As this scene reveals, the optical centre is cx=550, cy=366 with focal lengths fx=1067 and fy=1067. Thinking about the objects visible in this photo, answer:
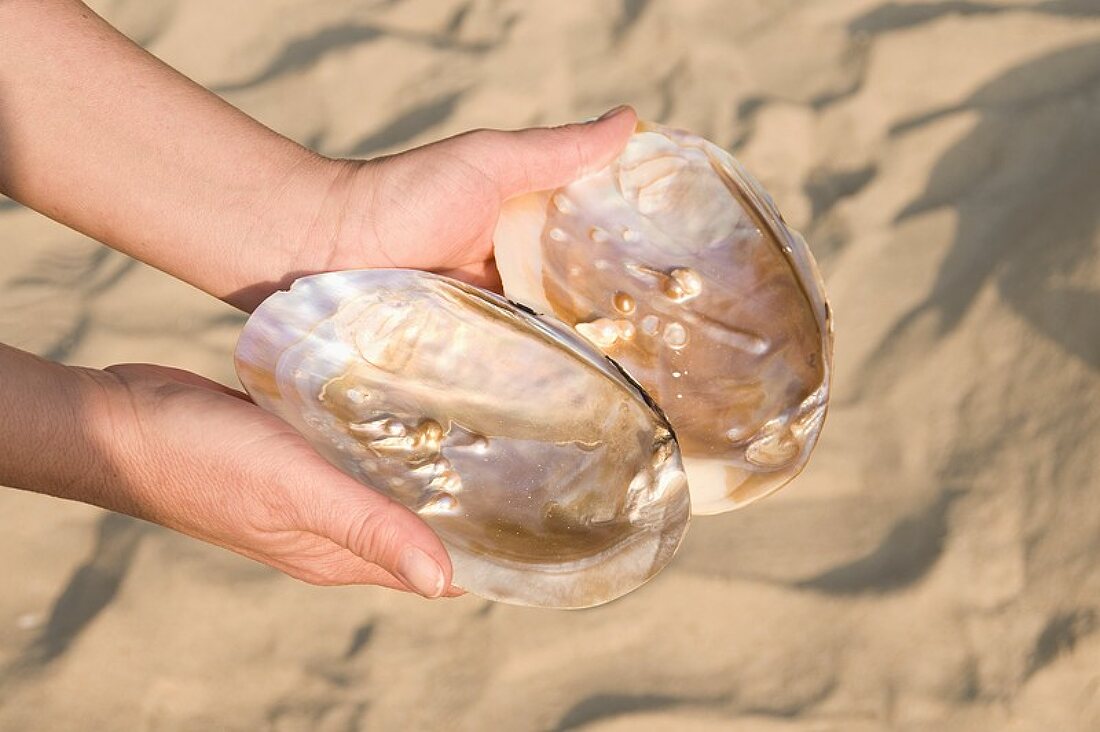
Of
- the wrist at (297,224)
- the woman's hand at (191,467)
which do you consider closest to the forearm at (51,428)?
the woman's hand at (191,467)

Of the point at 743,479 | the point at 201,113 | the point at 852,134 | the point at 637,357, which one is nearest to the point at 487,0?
the point at 852,134

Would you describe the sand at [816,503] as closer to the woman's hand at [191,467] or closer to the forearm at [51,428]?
the woman's hand at [191,467]

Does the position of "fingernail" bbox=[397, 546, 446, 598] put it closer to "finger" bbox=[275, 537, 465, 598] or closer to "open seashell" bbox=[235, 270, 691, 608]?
"open seashell" bbox=[235, 270, 691, 608]

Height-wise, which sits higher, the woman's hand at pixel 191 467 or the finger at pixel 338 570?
the woman's hand at pixel 191 467

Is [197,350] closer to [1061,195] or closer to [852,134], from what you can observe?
[852,134]

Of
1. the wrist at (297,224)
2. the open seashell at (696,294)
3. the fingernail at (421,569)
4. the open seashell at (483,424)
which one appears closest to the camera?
the fingernail at (421,569)

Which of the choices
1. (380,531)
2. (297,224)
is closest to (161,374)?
(297,224)
